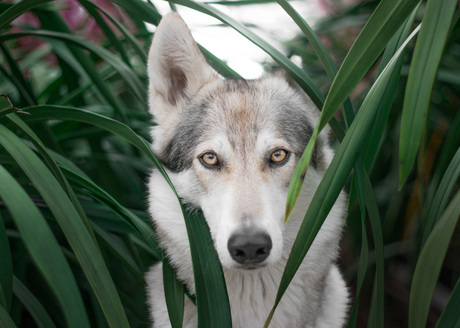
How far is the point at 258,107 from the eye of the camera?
1.52 meters

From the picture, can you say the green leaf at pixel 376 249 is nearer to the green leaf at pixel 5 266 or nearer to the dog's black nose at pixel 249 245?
the dog's black nose at pixel 249 245

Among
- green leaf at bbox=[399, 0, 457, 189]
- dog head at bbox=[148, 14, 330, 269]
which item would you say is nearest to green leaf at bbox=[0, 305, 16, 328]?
dog head at bbox=[148, 14, 330, 269]

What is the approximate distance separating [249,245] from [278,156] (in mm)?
369

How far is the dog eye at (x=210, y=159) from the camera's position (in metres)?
1.44

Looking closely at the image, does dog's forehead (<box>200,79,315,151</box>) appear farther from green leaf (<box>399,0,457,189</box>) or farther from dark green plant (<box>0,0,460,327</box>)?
green leaf (<box>399,0,457,189</box>)

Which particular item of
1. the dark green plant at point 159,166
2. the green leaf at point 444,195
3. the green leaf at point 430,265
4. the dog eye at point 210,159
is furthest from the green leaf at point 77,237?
the green leaf at point 444,195

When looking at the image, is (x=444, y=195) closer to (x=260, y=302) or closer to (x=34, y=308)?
(x=260, y=302)

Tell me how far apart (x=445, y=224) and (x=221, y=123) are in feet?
2.50

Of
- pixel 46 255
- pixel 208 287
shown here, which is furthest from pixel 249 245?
pixel 46 255

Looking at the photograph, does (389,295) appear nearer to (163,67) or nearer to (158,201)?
(158,201)

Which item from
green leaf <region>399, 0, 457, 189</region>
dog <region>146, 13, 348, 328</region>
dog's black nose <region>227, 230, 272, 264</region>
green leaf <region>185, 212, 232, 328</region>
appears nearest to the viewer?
green leaf <region>399, 0, 457, 189</region>

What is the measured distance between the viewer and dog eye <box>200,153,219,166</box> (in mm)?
1442

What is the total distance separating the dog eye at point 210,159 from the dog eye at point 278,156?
0.58ft

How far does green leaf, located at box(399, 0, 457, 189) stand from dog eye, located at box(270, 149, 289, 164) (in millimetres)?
571
